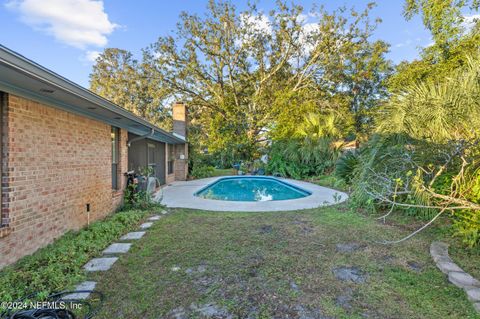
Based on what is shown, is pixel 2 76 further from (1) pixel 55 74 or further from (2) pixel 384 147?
(2) pixel 384 147

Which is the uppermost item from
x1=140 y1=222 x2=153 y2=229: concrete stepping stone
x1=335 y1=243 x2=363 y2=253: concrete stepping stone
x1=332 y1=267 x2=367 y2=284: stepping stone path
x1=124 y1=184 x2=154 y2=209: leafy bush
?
x1=124 y1=184 x2=154 y2=209: leafy bush

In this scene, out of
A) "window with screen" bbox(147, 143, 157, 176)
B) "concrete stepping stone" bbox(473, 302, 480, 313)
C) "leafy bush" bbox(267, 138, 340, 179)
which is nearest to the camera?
"concrete stepping stone" bbox(473, 302, 480, 313)

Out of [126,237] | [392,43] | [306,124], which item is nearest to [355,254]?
[126,237]

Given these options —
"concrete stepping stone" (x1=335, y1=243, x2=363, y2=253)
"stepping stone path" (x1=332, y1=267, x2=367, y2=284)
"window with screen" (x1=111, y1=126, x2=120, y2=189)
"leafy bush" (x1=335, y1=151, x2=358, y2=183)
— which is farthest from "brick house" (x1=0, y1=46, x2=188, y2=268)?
"leafy bush" (x1=335, y1=151, x2=358, y2=183)

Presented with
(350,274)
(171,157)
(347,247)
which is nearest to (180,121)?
(171,157)

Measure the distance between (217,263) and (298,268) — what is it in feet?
3.41

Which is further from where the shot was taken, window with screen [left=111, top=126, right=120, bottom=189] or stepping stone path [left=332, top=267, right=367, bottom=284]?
window with screen [left=111, top=126, right=120, bottom=189]

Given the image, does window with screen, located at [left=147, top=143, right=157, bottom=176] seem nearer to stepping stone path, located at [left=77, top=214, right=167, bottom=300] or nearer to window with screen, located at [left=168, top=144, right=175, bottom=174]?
window with screen, located at [left=168, top=144, right=175, bottom=174]

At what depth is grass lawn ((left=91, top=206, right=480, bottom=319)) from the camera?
96.9 inches

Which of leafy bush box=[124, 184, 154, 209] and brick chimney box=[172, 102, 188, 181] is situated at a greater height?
brick chimney box=[172, 102, 188, 181]

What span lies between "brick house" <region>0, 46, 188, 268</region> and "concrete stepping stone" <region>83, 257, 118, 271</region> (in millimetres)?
891

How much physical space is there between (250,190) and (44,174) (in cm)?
927

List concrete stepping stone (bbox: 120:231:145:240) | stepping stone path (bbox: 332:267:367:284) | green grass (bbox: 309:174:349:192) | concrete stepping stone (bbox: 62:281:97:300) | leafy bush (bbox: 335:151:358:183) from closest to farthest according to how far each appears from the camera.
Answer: concrete stepping stone (bbox: 62:281:97:300) → stepping stone path (bbox: 332:267:367:284) → concrete stepping stone (bbox: 120:231:145:240) → leafy bush (bbox: 335:151:358:183) → green grass (bbox: 309:174:349:192)

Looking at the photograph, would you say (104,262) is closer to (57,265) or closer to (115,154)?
(57,265)
